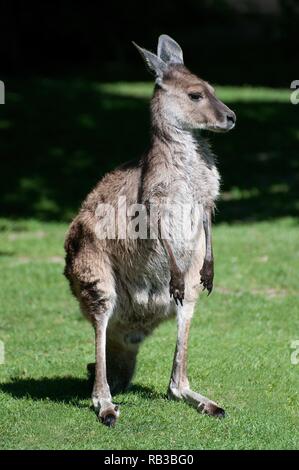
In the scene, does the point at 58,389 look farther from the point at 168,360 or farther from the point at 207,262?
the point at 207,262

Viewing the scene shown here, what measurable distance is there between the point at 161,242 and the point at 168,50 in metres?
1.24

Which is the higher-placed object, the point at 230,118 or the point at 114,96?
the point at 230,118

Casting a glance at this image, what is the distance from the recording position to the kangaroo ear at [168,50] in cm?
→ 630

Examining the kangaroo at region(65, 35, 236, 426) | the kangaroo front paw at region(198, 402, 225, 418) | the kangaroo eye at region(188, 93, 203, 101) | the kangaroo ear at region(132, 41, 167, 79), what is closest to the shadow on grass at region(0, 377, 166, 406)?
the kangaroo at region(65, 35, 236, 426)

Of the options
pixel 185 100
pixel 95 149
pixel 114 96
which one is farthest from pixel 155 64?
pixel 114 96

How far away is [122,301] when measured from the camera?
6.21 metres

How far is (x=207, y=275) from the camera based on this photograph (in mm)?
6039

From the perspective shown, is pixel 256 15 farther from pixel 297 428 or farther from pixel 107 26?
pixel 297 428

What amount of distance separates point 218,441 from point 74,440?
762 millimetres

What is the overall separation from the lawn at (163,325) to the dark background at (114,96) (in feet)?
0.13

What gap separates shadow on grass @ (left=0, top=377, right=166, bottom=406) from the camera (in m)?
6.41

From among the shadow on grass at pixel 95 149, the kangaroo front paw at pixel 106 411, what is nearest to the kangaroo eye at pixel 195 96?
the kangaroo front paw at pixel 106 411

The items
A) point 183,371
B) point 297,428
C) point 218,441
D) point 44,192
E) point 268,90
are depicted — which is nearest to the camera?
point 218,441

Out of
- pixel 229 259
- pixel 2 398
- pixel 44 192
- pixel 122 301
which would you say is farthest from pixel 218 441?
pixel 44 192
